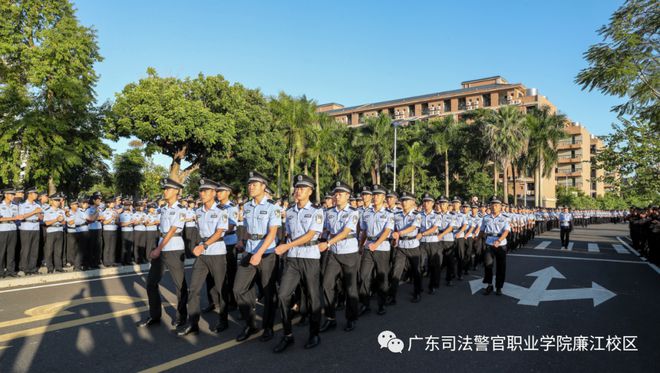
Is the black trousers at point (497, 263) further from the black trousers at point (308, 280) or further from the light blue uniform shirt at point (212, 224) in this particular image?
the light blue uniform shirt at point (212, 224)

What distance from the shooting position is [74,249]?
464 inches

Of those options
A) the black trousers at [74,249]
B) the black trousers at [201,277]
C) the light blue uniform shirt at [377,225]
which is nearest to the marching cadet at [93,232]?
the black trousers at [74,249]

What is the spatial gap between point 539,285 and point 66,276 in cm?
1040

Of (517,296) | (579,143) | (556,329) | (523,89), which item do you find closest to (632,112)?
(517,296)

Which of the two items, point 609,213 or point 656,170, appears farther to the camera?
point 609,213

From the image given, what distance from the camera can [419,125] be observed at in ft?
175

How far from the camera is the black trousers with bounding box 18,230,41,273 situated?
10398mm

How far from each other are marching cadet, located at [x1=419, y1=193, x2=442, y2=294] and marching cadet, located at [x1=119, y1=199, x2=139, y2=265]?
828 cm

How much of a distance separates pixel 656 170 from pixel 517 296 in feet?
23.8

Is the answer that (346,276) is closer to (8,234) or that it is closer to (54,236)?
(8,234)

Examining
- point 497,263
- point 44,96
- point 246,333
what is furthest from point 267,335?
point 44,96

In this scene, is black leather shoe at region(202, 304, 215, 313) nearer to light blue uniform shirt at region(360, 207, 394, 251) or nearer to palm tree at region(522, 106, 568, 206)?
light blue uniform shirt at region(360, 207, 394, 251)

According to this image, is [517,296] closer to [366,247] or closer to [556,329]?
[556,329]

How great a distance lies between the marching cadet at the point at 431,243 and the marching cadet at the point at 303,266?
400 cm
